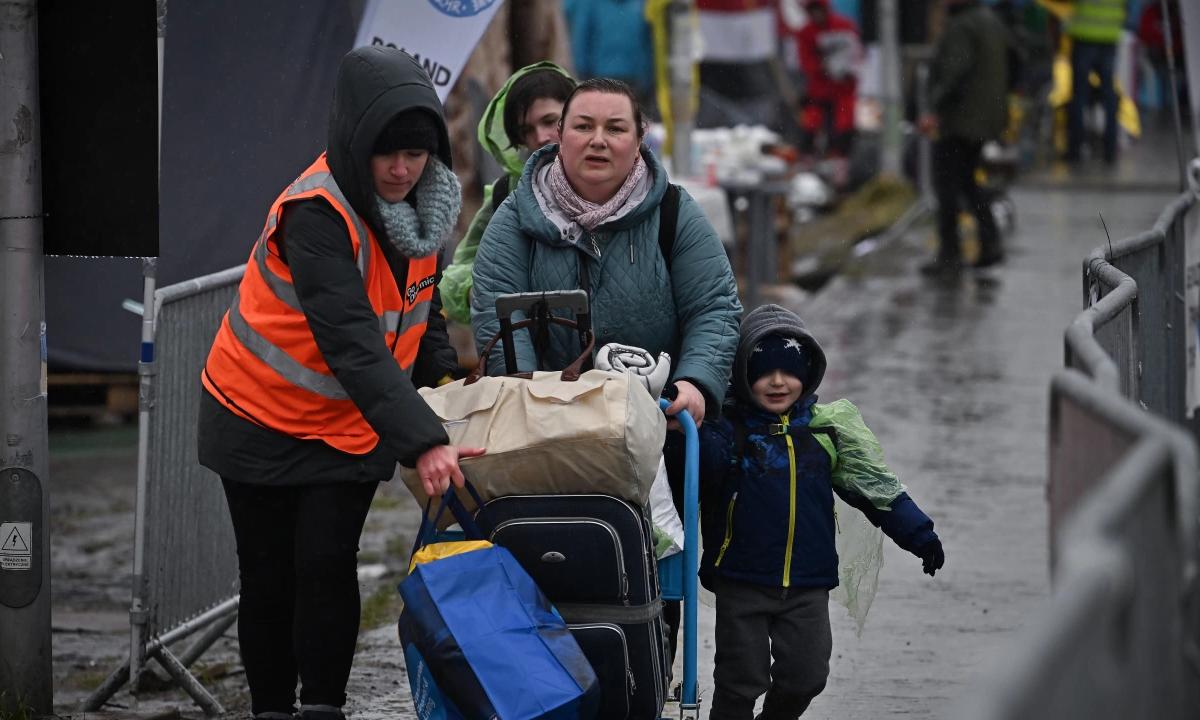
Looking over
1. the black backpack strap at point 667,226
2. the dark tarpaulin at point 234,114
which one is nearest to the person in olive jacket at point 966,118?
the dark tarpaulin at point 234,114

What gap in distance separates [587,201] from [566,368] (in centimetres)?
53

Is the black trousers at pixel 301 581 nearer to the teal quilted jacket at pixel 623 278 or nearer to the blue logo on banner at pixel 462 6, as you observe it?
the teal quilted jacket at pixel 623 278

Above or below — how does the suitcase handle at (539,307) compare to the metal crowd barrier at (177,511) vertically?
above

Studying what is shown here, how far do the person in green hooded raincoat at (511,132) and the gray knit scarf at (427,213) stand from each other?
3.22 ft

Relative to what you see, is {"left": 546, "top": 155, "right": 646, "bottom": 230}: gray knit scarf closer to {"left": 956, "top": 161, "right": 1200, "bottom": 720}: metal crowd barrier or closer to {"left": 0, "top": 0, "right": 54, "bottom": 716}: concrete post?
{"left": 956, "top": 161, "right": 1200, "bottom": 720}: metal crowd barrier

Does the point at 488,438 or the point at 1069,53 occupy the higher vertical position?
the point at 1069,53

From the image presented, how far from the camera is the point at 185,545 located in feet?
19.2

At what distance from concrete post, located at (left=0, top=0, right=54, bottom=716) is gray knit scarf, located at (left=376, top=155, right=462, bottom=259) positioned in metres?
1.29

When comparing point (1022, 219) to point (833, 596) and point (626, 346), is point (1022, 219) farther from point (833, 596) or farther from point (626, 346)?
point (626, 346)

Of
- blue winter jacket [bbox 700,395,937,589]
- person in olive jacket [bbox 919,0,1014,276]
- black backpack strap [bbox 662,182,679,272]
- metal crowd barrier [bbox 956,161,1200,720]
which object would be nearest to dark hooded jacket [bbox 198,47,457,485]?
black backpack strap [bbox 662,182,679,272]

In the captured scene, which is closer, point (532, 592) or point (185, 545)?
point (532, 592)

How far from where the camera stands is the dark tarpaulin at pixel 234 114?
6605mm

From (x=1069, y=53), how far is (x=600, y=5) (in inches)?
284

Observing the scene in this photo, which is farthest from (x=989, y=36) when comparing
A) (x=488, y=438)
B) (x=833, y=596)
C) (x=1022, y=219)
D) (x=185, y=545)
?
(x=488, y=438)
